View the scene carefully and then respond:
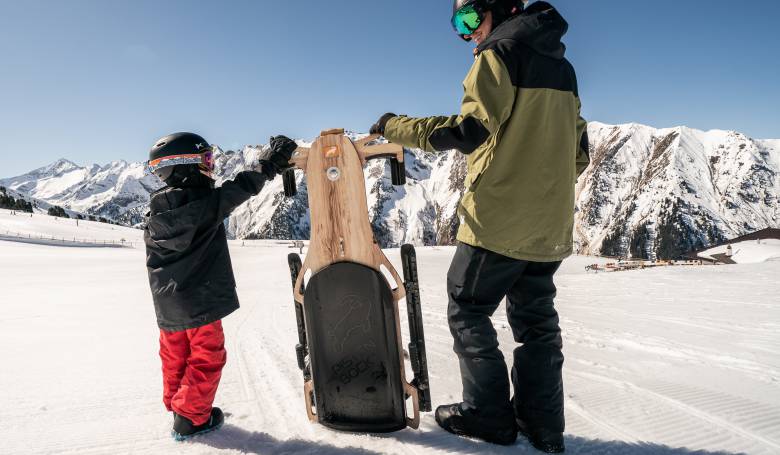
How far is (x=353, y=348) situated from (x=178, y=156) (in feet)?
5.49

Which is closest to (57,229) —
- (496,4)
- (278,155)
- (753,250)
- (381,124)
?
(278,155)

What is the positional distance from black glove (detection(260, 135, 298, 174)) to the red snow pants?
1.04m

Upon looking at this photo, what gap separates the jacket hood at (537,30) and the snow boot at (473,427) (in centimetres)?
201

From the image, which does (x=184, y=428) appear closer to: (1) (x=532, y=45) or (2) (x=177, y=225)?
(2) (x=177, y=225)

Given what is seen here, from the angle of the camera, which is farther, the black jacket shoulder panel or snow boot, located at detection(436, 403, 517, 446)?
snow boot, located at detection(436, 403, 517, 446)

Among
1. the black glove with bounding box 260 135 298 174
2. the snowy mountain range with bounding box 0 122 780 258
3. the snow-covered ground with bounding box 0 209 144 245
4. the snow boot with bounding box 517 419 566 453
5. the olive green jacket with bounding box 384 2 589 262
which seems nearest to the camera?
the olive green jacket with bounding box 384 2 589 262

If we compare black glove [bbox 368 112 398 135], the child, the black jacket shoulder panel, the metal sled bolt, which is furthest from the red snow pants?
the black jacket shoulder panel

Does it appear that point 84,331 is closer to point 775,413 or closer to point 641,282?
point 775,413

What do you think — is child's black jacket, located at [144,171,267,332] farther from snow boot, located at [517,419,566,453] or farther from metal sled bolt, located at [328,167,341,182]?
snow boot, located at [517,419,566,453]

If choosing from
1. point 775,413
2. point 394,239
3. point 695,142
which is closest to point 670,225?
point 695,142

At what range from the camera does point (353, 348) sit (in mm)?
2396

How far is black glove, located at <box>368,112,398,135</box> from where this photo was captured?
2283 millimetres

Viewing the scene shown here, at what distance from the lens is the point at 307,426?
2393 mm

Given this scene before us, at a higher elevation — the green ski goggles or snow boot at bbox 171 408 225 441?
the green ski goggles
